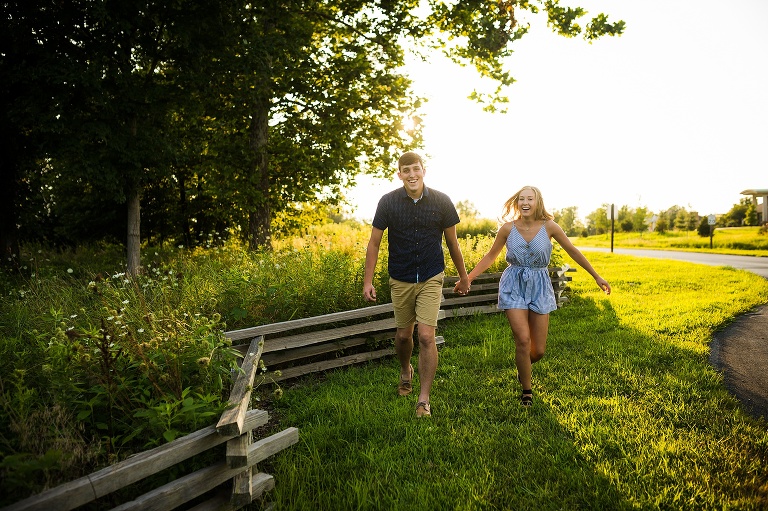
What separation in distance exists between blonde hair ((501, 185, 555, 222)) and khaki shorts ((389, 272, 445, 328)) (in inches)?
47.9

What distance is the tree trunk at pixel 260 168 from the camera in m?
12.2

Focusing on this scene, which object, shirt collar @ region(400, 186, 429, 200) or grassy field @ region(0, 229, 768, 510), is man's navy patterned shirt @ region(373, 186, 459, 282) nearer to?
shirt collar @ region(400, 186, 429, 200)

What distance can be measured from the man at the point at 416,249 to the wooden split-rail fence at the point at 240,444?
1211 millimetres

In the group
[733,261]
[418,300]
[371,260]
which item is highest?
[371,260]

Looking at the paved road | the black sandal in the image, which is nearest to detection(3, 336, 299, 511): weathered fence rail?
the black sandal

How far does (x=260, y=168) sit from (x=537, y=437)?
34.7ft

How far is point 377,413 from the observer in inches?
175

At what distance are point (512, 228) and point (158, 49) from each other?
892cm

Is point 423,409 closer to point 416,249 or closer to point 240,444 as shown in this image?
point 416,249

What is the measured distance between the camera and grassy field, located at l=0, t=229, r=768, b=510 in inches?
115

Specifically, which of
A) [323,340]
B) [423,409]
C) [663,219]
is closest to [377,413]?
[423,409]

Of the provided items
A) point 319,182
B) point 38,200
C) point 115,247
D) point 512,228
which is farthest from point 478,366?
point 115,247

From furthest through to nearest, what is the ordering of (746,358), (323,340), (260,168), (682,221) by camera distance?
(682,221) < (260,168) < (746,358) < (323,340)

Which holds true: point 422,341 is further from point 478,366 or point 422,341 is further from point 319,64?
point 319,64
